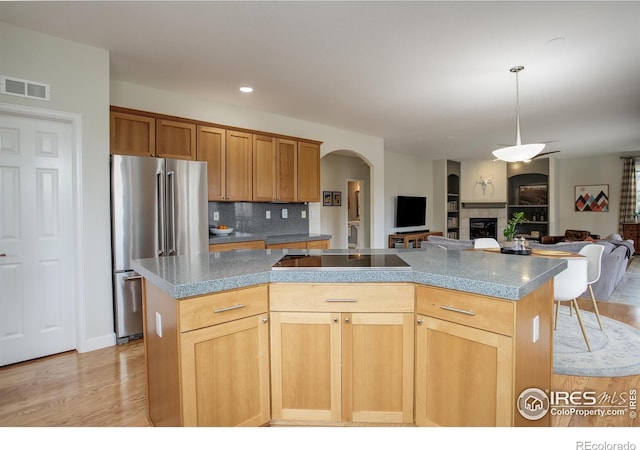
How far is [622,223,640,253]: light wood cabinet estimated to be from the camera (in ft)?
29.1

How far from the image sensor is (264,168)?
4734mm

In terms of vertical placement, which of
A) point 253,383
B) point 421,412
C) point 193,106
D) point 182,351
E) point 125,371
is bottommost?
point 125,371

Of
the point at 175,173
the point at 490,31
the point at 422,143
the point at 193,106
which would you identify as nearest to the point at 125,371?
the point at 175,173

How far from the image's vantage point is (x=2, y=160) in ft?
9.11

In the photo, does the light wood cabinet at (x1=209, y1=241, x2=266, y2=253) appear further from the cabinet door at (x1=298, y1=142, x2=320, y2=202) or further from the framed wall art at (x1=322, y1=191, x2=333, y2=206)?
the framed wall art at (x1=322, y1=191, x2=333, y2=206)

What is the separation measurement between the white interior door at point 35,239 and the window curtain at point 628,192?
1149 cm

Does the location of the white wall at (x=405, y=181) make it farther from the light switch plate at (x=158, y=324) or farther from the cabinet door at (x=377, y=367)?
the light switch plate at (x=158, y=324)

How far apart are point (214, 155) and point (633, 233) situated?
10.2m

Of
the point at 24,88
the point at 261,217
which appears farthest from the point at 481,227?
the point at 24,88

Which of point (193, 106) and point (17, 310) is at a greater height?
point (193, 106)

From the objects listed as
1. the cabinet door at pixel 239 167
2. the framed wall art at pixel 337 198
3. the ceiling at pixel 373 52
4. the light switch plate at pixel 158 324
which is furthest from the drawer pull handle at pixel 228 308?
the framed wall art at pixel 337 198

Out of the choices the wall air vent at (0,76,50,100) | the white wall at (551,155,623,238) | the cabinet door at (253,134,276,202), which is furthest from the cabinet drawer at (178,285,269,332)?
the white wall at (551,155,623,238)

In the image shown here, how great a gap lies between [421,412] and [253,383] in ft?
2.76

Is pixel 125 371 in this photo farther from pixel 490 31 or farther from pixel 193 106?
pixel 490 31
